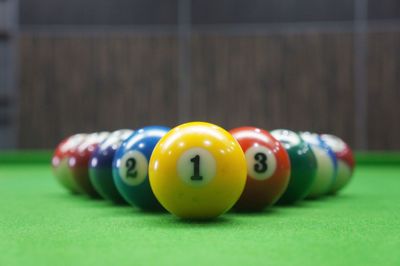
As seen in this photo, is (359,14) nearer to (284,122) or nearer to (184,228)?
(284,122)

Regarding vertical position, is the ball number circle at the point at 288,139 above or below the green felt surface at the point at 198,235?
above

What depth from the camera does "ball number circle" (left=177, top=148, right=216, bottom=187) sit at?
2.67 metres

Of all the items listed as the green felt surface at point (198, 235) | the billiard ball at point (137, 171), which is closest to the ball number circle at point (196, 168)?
the green felt surface at point (198, 235)

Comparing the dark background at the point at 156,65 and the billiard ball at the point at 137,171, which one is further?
the dark background at the point at 156,65

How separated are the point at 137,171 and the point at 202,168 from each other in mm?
Result: 549

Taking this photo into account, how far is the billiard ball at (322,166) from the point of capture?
3816 millimetres

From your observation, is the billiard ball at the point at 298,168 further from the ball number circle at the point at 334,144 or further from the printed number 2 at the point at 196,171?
the printed number 2 at the point at 196,171

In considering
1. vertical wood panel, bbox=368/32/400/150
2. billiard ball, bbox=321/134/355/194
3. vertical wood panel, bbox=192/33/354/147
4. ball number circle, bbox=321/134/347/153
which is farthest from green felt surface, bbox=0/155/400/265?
vertical wood panel, bbox=368/32/400/150

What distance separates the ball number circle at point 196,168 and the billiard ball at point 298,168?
2.95ft

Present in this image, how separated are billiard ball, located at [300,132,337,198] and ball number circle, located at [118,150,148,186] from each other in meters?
1.19

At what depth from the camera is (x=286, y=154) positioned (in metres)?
3.23

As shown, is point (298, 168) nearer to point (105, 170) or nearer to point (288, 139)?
point (288, 139)

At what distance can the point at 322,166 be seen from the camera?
381 cm

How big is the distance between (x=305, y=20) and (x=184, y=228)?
845 centimetres
